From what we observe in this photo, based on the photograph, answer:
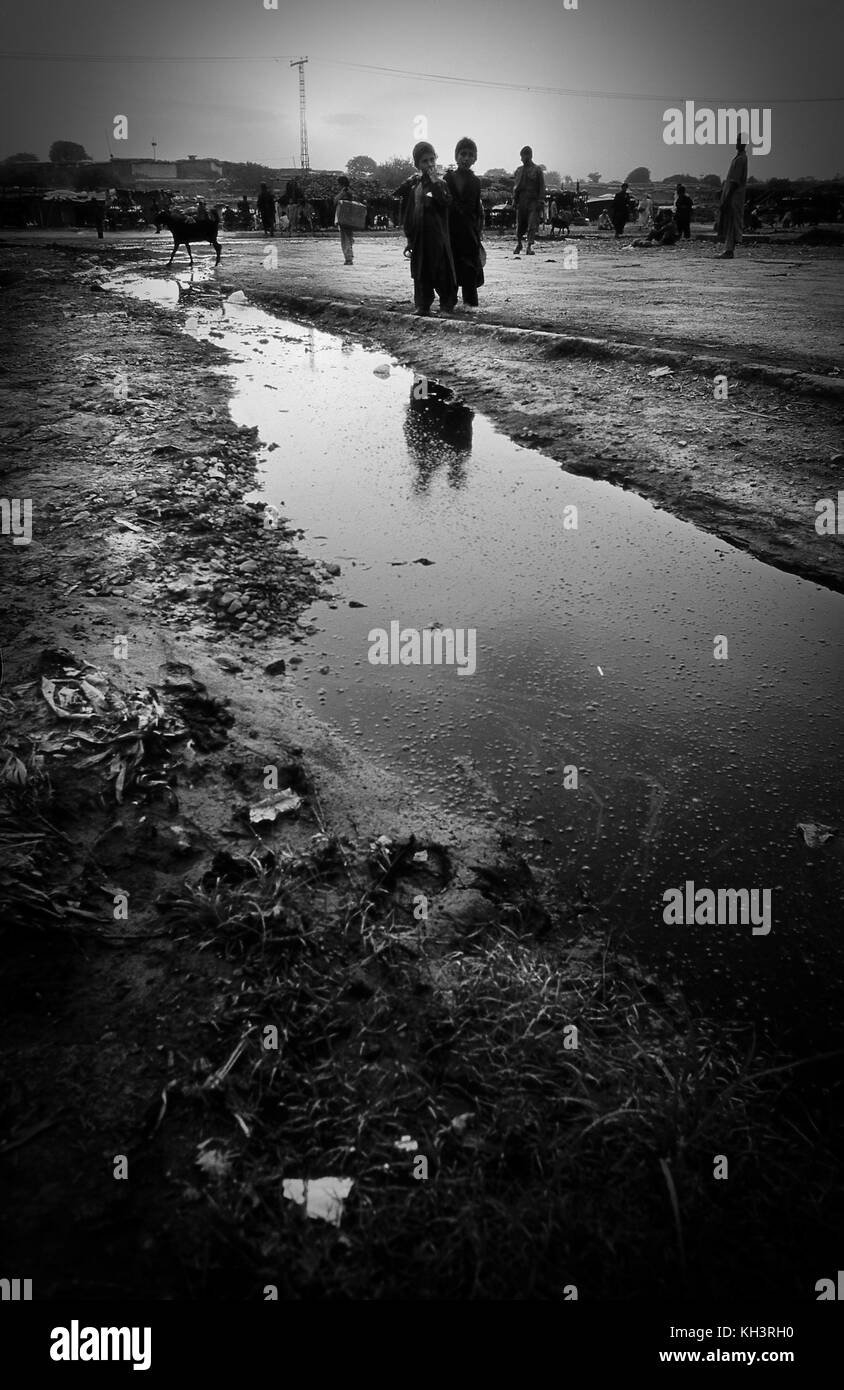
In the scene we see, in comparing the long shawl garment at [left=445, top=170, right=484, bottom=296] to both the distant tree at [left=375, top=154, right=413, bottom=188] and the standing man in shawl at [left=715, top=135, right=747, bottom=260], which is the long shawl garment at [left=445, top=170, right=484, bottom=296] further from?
the distant tree at [left=375, top=154, right=413, bottom=188]

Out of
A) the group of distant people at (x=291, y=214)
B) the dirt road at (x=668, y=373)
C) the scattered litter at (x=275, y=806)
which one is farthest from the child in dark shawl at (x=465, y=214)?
the group of distant people at (x=291, y=214)

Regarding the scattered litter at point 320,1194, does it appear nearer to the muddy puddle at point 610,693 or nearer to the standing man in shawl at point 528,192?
the muddy puddle at point 610,693

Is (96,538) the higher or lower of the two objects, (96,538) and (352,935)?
the higher

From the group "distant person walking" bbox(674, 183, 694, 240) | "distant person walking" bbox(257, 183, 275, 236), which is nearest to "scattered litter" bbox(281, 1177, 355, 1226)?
"distant person walking" bbox(674, 183, 694, 240)

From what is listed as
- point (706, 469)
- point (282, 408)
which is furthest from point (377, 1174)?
point (282, 408)

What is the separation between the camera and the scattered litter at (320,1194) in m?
1.31

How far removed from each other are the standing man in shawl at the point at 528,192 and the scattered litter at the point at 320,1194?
16668 mm

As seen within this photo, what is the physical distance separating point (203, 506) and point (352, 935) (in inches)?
134

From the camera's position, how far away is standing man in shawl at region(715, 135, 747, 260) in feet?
47.2

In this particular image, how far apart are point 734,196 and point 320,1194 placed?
2096 cm

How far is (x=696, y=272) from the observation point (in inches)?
571
